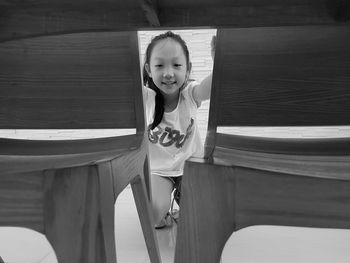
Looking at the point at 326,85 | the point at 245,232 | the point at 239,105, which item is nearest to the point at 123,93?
the point at 239,105

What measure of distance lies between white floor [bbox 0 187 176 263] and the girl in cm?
11

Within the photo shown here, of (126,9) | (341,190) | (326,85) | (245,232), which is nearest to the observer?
(341,190)

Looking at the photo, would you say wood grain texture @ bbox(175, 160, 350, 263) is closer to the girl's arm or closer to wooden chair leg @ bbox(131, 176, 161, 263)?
wooden chair leg @ bbox(131, 176, 161, 263)

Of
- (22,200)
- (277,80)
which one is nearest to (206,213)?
(22,200)

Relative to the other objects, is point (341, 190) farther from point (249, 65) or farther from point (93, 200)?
point (249, 65)

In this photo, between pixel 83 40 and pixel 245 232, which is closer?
pixel 83 40

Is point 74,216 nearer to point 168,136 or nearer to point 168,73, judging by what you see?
point 168,73

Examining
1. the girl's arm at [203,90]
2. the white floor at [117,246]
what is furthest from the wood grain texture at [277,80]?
the white floor at [117,246]

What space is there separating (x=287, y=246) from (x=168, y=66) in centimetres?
65

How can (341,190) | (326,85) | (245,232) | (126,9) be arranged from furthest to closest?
(245,232) → (326,85) → (126,9) → (341,190)

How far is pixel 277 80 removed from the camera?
2.62 feet

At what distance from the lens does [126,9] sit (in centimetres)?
67

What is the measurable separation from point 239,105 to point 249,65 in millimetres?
82

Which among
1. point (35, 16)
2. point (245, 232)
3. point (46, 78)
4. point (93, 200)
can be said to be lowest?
point (245, 232)
